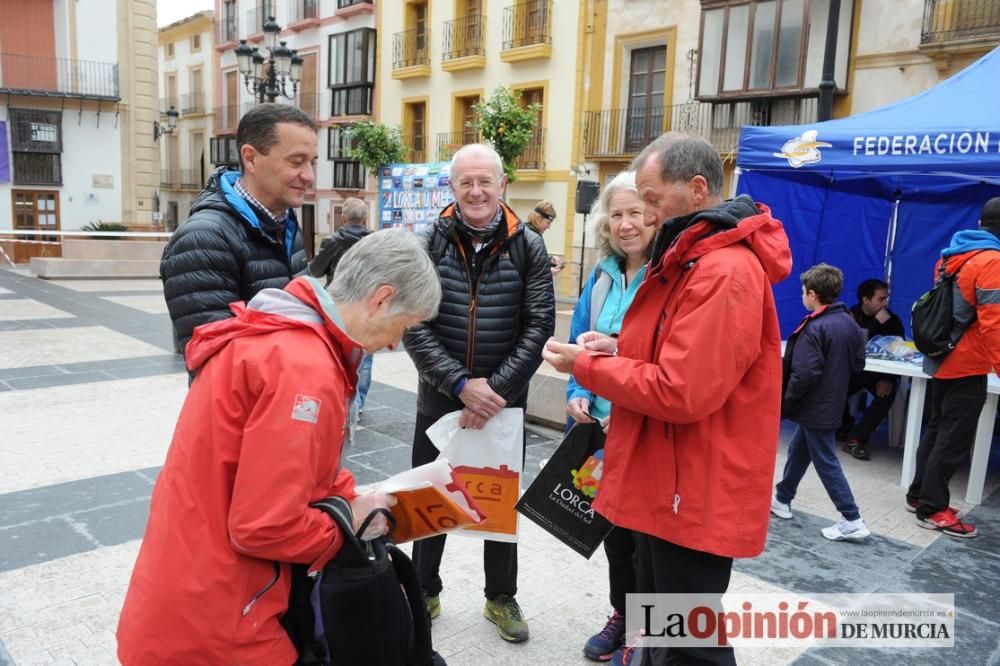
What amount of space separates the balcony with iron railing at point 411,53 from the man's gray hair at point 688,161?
22456 millimetres

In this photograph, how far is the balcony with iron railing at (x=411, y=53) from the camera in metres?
23.3

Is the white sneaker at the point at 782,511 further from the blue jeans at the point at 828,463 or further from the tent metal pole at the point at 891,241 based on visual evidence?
the tent metal pole at the point at 891,241

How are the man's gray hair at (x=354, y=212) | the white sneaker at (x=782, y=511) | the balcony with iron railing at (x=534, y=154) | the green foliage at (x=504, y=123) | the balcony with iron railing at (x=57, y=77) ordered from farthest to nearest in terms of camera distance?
the balcony with iron railing at (x=57, y=77) → the balcony with iron railing at (x=534, y=154) → the green foliage at (x=504, y=123) → the man's gray hair at (x=354, y=212) → the white sneaker at (x=782, y=511)

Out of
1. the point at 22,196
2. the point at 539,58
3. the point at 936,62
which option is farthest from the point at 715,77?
the point at 22,196

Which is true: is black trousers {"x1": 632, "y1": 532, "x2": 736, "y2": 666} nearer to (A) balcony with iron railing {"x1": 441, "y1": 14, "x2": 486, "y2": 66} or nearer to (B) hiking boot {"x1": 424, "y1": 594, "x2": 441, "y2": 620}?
(B) hiking boot {"x1": 424, "y1": 594, "x2": 441, "y2": 620}

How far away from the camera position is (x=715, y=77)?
52.9 feet

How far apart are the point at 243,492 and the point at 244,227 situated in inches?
44.0

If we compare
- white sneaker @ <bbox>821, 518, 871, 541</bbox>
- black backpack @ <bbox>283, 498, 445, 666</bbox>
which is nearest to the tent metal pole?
white sneaker @ <bbox>821, 518, 871, 541</bbox>

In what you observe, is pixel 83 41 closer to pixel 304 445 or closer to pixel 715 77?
pixel 715 77

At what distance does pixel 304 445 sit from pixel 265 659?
0.48 metres

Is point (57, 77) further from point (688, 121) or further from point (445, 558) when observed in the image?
point (445, 558)

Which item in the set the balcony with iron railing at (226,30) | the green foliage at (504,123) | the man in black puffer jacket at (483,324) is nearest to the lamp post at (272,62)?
the green foliage at (504,123)

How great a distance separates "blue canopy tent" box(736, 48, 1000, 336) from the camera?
17.3 ft

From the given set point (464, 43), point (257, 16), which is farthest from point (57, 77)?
point (464, 43)
